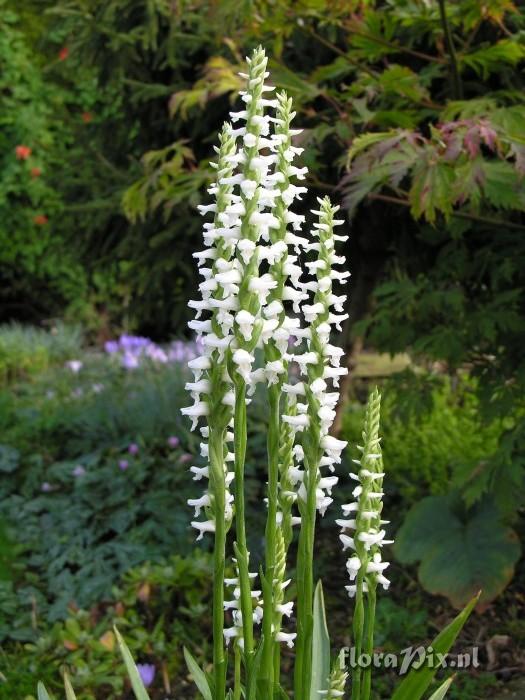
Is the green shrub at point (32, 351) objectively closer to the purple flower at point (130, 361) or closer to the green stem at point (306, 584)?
the purple flower at point (130, 361)

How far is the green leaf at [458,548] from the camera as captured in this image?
3.05 meters

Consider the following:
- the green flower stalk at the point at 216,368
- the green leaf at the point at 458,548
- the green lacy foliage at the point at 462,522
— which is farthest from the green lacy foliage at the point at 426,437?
the green flower stalk at the point at 216,368

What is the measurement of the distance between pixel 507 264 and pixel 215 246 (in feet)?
5.72

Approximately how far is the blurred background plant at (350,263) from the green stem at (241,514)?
1115 millimetres

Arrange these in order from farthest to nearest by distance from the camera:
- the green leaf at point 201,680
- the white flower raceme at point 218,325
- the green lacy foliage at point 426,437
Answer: the green lacy foliage at point 426,437
the green leaf at point 201,680
the white flower raceme at point 218,325

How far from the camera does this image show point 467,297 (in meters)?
3.44

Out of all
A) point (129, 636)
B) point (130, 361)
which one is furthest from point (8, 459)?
point (129, 636)

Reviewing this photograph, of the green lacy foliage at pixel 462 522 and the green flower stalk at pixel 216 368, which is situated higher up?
the green flower stalk at pixel 216 368

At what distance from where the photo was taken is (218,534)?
164cm

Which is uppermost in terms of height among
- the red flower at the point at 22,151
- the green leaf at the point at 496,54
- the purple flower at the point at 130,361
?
the red flower at the point at 22,151

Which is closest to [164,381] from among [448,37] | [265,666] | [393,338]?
[393,338]

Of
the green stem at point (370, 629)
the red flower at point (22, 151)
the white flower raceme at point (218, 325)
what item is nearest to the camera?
the white flower raceme at point (218, 325)

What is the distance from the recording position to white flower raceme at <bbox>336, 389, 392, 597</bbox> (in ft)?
5.52

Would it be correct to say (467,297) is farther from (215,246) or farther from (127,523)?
(215,246)
